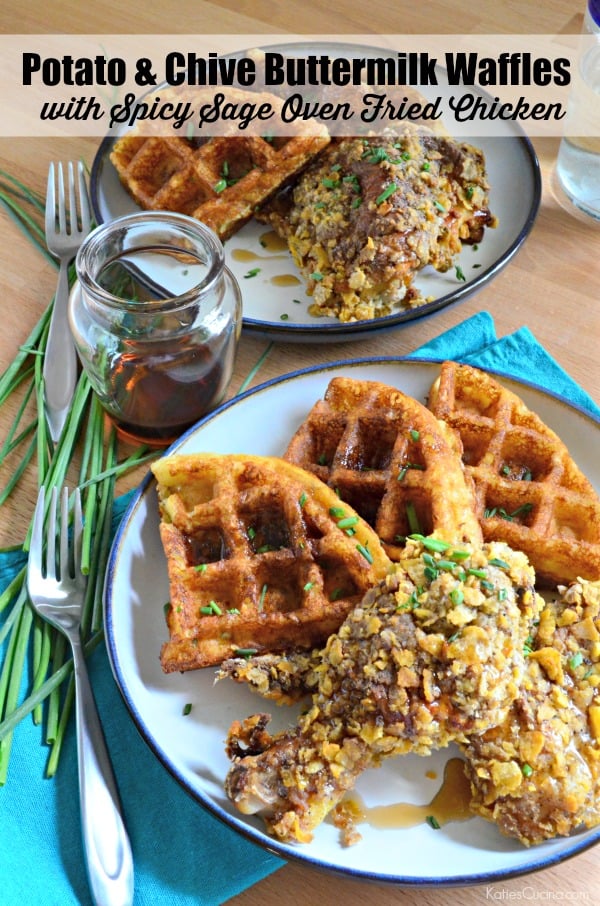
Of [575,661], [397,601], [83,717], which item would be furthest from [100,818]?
[575,661]

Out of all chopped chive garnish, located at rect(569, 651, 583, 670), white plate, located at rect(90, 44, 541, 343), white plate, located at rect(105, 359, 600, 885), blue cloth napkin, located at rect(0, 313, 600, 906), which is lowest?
blue cloth napkin, located at rect(0, 313, 600, 906)

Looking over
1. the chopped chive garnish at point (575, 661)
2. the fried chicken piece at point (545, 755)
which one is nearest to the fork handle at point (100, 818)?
the fried chicken piece at point (545, 755)

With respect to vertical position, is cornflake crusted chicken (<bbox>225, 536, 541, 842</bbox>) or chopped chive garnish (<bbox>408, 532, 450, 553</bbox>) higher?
→ chopped chive garnish (<bbox>408, 532, 450, 553</bbox>)

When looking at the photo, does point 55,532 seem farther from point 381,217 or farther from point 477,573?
point 381,217

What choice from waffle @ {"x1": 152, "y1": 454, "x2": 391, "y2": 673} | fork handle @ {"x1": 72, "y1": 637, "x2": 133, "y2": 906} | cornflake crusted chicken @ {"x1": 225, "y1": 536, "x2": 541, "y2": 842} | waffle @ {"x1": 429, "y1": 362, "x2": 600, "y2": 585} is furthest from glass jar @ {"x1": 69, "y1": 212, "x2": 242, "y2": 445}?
cornflake crusted chicken @ {"x1": 225, "y1": 536, "x2": 541, "y2": 842}

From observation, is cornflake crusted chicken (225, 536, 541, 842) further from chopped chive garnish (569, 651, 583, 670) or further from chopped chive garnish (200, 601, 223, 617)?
chopped chive garnish (200, 601, 223, 617)

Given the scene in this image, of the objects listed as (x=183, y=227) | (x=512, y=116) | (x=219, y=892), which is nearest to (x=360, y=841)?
(x=219, y=892)
